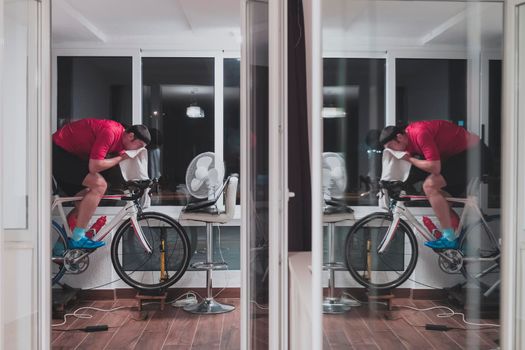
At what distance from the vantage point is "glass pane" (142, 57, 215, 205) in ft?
16.3

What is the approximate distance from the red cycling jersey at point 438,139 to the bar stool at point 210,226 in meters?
3.84

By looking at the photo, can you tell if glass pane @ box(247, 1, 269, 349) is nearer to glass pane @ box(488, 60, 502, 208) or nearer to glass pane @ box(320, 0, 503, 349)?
glass pane @ box(320, 0, 503, 349)

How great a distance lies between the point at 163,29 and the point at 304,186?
8.11 ft

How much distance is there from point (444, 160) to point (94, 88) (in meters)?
4.80

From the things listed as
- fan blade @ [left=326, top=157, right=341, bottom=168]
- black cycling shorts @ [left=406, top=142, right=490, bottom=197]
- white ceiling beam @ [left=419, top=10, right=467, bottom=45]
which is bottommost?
black cycling shorts @ [left=406, top=142, right=490, bottom=197]

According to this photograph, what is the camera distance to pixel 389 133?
795 millimetres

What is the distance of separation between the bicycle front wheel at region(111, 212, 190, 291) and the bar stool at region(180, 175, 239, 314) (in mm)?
234

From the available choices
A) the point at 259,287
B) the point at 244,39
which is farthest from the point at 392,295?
the point at 244,39

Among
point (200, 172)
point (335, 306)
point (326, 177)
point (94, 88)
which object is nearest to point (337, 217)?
point (326, 177)

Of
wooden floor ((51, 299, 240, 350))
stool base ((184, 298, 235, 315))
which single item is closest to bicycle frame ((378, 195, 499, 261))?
wooden floor ((51, 299, 240, 350))

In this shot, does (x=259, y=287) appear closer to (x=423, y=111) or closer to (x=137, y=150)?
(x=423, y=111)

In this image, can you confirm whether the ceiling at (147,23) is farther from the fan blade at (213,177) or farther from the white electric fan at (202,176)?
the fan blade at (213,177)

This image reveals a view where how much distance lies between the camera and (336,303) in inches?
54.2

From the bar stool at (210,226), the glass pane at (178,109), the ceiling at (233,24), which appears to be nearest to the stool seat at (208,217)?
the bar stool at (210,226)
